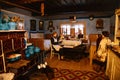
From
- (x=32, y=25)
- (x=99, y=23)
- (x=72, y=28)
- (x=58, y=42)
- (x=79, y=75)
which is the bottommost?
(x=79, y=75)

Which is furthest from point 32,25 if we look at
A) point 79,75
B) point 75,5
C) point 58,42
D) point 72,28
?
point 79,75

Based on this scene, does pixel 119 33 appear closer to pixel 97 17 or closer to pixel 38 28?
pixel 97 17

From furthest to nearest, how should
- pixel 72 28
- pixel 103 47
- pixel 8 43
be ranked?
1. pixel 72 28
2. pixel 103 47
3. pixel 8 43

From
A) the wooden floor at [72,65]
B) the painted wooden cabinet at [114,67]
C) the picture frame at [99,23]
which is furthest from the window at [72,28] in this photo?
the painted wooden cabinet at [114,67]

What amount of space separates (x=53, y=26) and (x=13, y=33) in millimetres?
4971

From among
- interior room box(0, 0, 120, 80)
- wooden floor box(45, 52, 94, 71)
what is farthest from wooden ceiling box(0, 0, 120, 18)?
wooden floor box(45, 52, 94, 71)

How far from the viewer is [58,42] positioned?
18.8 ft

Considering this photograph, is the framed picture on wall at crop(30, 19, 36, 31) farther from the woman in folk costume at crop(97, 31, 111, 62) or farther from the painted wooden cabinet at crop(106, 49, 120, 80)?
the painted wooden cabinet at crop(106, 49, 120, 80)

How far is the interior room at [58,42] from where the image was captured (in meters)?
2.68

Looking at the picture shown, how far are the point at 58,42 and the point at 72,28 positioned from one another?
82.3 inches

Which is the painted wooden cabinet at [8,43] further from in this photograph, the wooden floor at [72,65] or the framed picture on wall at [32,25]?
the framed picture on wall at [32,25]

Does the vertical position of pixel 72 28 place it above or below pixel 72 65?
above

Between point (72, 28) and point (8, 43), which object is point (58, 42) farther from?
point (8, 43)

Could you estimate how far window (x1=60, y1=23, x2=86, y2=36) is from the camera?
7125mm
